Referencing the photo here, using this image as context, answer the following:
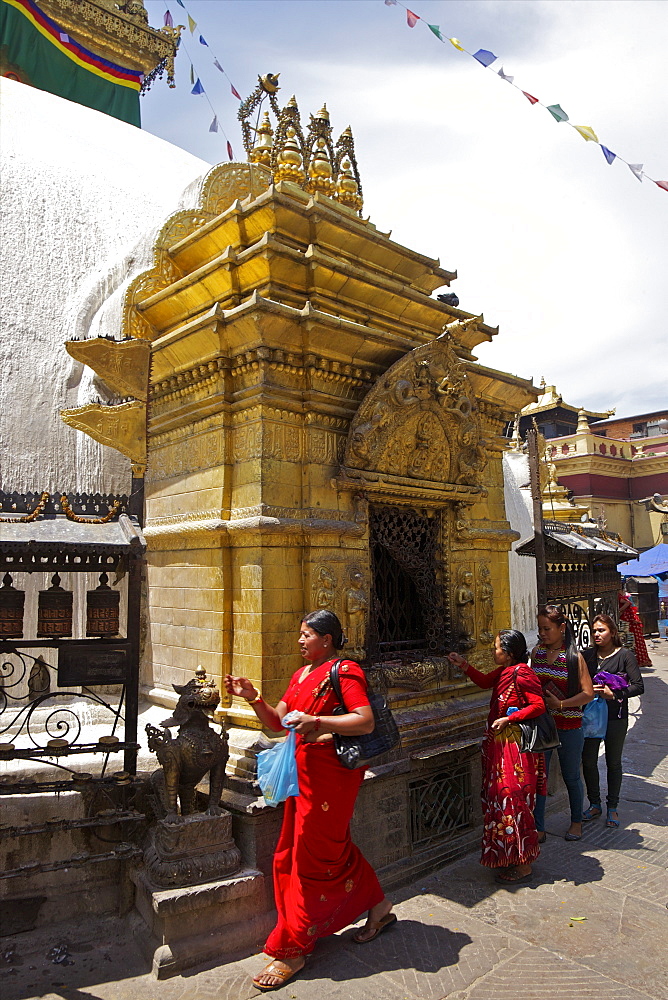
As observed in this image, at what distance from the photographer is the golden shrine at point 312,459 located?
178 inches

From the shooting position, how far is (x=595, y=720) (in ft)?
19.2

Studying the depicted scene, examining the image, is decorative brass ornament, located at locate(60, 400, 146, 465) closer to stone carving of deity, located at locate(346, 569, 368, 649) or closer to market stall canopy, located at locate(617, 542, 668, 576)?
stone carving of deity, located at locate(346, 569, 368, 649)

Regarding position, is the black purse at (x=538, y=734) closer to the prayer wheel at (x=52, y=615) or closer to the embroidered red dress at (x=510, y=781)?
the embroidered red dress at (x=510, y=781)

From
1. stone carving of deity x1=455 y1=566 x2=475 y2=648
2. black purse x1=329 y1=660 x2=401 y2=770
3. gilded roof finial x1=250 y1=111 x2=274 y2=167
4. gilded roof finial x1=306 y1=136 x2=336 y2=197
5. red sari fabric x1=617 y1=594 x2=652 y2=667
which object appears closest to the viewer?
black purse x1=329 y1=660 x2=401 y2=770

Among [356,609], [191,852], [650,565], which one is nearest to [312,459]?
[356,609]

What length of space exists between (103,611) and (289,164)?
423 cm

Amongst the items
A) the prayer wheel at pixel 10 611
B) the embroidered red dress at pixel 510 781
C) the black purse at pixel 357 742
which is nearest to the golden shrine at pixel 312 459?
the embroidered red dress at pixel 510 781

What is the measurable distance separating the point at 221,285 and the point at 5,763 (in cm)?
382

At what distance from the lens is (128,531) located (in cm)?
445

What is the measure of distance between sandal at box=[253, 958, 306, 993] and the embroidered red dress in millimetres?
1764

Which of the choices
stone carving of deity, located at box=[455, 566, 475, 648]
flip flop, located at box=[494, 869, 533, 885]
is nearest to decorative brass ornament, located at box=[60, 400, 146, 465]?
stone carving of deity, located at box=[455, 566, 475, 648]

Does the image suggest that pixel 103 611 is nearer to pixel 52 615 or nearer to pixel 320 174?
pixel 52 615

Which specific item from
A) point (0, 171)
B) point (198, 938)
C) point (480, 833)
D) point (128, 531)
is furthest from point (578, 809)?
Answer: point (0, 171)

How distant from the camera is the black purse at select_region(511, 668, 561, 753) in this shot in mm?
4566
